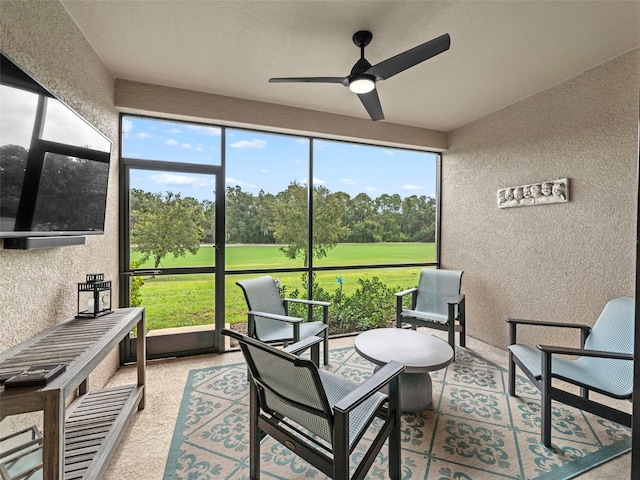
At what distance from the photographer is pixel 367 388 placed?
4.57ft

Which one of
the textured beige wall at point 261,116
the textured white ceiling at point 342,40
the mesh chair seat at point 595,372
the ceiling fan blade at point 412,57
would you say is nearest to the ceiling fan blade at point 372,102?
the ceiling fan blade at point 412,57

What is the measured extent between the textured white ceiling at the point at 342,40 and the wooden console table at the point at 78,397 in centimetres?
211

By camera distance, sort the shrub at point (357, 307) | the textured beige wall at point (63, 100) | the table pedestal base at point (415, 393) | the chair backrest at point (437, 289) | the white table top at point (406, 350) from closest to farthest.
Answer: the textured beige wall at point (63, 100)
the white table top at point (406, 350)
the table pedestal base at point (415, 393)
the chair backrest at point (437, 289)
the shrub at point (357, 307)

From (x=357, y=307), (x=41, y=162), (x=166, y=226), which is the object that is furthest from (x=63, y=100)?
(x=357, y=307)

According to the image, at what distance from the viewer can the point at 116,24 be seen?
209 cm

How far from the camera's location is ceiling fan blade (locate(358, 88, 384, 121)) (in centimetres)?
229

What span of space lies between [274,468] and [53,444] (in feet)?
3.74

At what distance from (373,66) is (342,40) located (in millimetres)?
522

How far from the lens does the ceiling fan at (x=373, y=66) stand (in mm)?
1780

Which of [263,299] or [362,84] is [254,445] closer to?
[263,299]

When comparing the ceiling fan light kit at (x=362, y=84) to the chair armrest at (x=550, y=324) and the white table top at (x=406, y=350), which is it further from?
the chair armrest at (x=550, y=324)

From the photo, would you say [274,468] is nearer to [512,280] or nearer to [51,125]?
[51,125]

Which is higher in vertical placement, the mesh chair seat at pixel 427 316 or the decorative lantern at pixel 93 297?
the decorative lantern at pixel 93 297

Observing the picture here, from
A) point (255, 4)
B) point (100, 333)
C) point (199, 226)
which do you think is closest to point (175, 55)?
point (255, 4)
